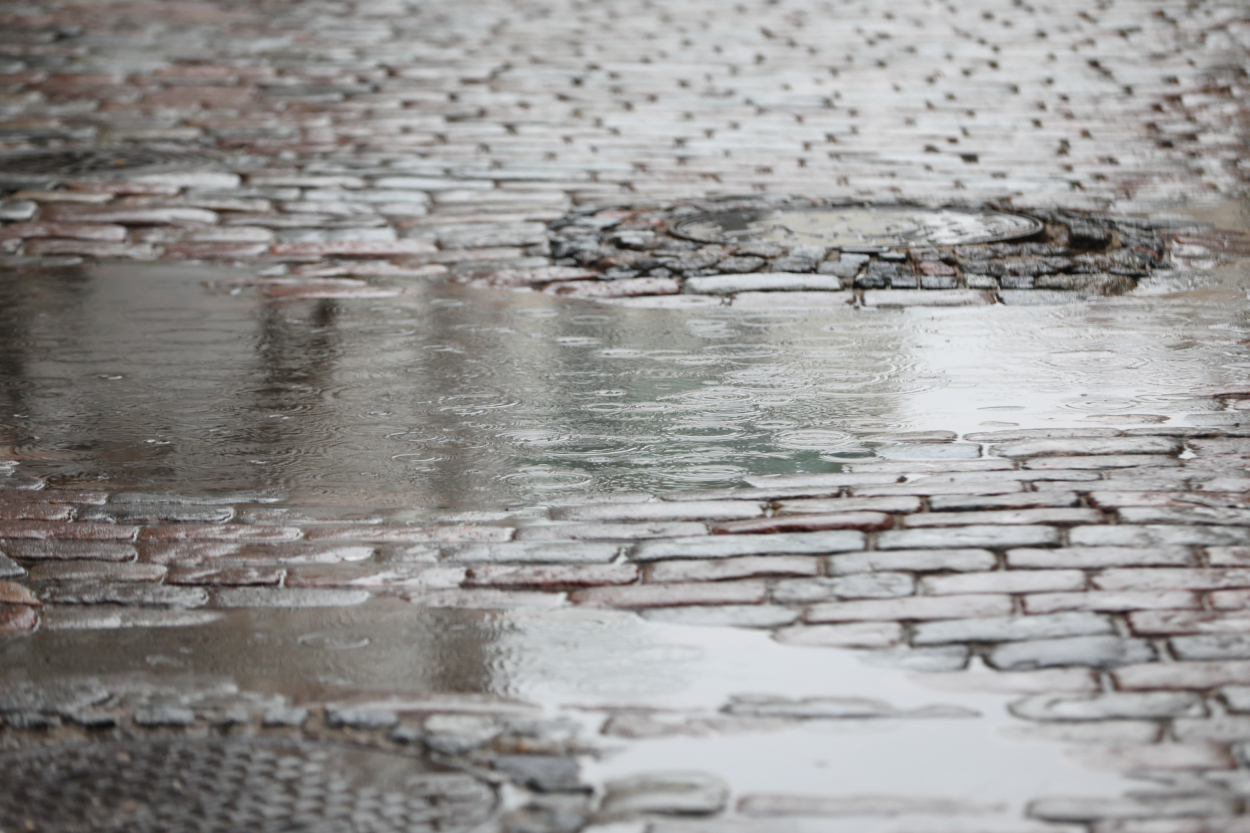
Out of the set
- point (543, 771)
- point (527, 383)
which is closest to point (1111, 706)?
point (543, 771)

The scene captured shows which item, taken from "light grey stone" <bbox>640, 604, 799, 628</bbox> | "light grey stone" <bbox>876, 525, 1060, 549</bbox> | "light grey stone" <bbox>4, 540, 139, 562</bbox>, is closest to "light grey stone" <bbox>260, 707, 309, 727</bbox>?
"light grey stone" <bbox>640, 604, 799, 628</bbox>

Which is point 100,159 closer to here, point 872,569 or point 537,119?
point 537,119

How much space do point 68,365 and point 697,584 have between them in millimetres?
2672

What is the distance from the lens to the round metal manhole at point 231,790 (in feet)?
8.07

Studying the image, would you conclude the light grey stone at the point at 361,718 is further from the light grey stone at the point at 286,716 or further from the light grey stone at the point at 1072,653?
the light grey stone at the point at 1072,653

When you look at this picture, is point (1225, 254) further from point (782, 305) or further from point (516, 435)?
point (516, 435)

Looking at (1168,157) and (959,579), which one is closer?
(959,579)

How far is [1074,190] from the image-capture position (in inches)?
294

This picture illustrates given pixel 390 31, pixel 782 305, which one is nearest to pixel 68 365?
pixel 782 305

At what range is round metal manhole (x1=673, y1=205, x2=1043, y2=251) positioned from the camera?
657cm

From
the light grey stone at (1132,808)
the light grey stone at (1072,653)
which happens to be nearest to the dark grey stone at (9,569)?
the light grey stone at (1072,653)

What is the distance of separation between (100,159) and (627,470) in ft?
17.0

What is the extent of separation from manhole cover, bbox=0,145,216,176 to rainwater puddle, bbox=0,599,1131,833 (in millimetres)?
5407

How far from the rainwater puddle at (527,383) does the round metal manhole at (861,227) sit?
92 cm
